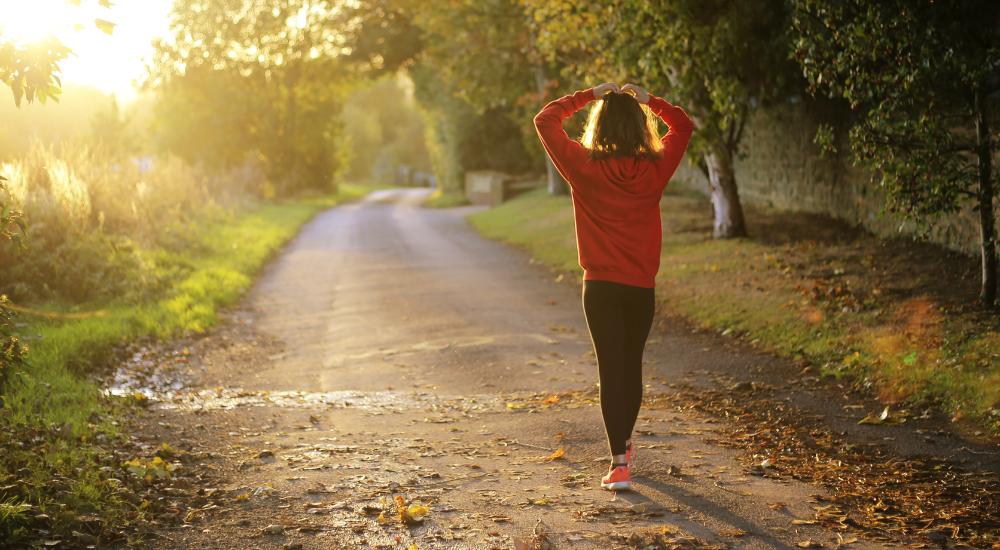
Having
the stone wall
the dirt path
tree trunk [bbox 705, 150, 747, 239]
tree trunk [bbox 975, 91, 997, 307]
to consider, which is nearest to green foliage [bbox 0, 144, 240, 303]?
the dirt path

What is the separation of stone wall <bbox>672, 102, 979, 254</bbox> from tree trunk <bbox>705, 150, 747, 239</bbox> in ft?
1.91

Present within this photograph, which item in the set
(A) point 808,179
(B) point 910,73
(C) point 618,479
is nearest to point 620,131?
(C) point 618,479

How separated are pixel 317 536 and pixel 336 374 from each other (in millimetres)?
4736

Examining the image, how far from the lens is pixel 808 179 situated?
19.3 metres

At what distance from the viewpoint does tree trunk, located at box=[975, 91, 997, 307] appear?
384 inches

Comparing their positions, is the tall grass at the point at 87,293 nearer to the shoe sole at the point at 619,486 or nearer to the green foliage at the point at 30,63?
the green foliage at the point at 30,63

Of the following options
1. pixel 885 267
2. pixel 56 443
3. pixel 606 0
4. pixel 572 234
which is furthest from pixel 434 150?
pixel 56 443

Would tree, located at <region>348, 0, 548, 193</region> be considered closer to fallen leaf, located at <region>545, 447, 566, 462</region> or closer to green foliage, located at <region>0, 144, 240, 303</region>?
green foliage, located at <region>0, 144, 240, 303</region>

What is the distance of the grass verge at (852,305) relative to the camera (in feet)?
26.7

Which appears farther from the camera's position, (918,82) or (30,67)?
(918,82)

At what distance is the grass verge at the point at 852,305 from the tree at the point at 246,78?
2647cm

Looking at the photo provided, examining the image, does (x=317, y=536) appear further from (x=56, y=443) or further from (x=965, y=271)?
(x=965, y=271)

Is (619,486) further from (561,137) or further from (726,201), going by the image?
(726,201)

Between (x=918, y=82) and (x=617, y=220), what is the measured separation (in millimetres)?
5718
